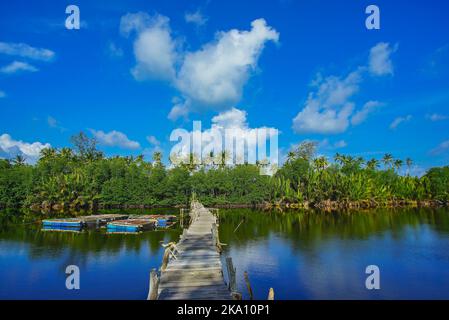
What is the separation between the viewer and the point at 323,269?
73.2 ft

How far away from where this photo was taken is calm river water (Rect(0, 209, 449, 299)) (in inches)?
724

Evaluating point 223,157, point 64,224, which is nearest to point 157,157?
point 223,157

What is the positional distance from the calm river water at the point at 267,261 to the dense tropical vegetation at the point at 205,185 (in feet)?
123

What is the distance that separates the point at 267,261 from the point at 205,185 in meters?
62.8

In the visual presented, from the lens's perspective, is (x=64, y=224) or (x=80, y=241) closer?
(x=80, y=241)

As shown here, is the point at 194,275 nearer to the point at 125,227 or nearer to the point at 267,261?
the point at 267,261

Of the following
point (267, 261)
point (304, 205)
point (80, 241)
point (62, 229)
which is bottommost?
point (267, 261)

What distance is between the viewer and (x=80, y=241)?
3303 centimetres
